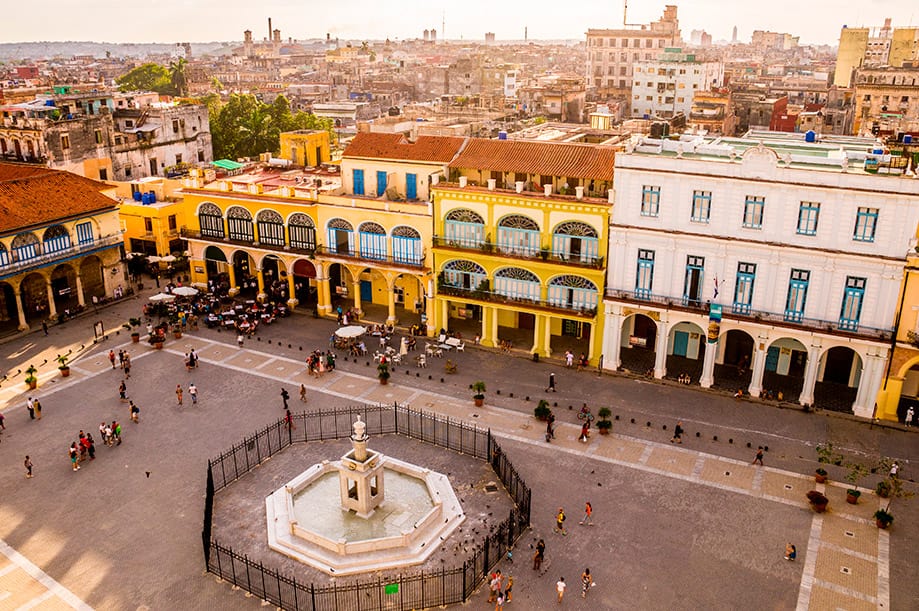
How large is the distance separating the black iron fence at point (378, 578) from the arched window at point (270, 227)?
883 inches

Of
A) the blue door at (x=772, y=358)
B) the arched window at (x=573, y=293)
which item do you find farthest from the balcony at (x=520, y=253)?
the blue door at (x=772, y=358)

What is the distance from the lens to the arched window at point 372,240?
5866 cm

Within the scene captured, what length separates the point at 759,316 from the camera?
1880 inches

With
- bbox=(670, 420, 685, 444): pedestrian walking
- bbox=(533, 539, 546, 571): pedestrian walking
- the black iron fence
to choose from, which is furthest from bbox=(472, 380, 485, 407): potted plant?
bbox=(533, 539, 546, 571): pedestrian walking

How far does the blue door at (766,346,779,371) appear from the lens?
52.6 metres

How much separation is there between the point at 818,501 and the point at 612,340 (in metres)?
18.3

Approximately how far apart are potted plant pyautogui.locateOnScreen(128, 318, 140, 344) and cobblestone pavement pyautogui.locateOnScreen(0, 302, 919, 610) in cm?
179

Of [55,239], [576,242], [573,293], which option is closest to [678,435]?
[573,293]

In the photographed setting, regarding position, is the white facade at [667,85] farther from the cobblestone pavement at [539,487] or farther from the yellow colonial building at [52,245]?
the yellow colonial building at [52,245]

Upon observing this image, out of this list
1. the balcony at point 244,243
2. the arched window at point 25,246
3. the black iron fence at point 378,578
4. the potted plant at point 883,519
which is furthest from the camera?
the balcony at point 244,243

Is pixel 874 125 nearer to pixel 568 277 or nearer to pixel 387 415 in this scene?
pixel 568 277

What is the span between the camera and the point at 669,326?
166ft

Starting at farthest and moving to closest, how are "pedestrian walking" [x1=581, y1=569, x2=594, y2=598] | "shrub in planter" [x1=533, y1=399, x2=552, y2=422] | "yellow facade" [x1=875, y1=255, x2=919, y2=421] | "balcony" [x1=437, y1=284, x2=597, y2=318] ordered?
1. "balcony" [x1=437, y1=284, x2=597, y2=318]
2. "shrub in planter" [x1=533, y1=399, x2=552, y2=422]
3. "yellow facade" [x1=875, y1=255, x2=919, y2=421]
4. "pedestrian walking" [x1=581, y1=569, x2=594, y2=598]

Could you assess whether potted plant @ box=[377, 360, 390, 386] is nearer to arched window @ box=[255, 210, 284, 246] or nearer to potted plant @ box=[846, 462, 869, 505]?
arched window @ box=[255, 210, 284, 246]
